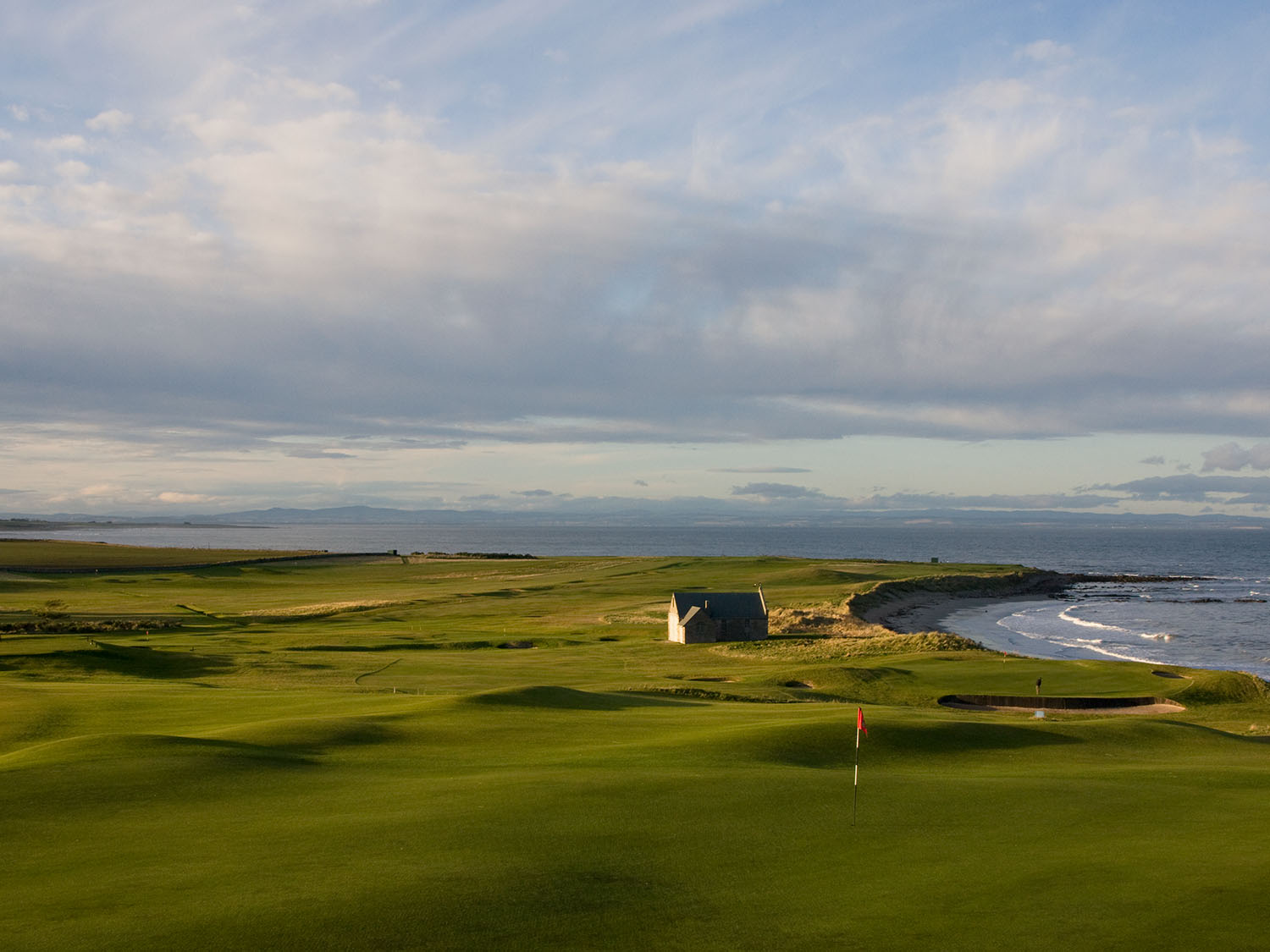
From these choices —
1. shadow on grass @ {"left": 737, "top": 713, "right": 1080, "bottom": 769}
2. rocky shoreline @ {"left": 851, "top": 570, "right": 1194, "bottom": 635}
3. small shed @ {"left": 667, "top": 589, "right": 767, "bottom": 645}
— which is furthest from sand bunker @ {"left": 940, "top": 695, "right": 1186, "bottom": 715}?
rocky shoreline @ {"left": 851, "top": 570, "right": 1194, "bottom": 635}

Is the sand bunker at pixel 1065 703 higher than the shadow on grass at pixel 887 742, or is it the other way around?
the shadow on grass at pixel 887 742

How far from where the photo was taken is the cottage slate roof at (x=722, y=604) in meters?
69.5

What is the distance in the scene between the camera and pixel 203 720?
25.1 metres

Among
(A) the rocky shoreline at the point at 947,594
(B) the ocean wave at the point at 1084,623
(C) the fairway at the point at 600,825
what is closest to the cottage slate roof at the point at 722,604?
→ (A) the rocky shoreline at the point at 947,594

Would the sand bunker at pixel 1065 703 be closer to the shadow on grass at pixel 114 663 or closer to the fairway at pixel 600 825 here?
the fairway at pixel 600 825

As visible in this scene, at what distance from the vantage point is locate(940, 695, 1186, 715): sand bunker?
1540 inches

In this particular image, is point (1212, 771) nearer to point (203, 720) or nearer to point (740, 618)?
point (203, 720)

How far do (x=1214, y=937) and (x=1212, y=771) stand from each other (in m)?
10.8

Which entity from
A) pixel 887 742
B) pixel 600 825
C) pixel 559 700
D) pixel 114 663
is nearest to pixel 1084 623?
pixel 559 700

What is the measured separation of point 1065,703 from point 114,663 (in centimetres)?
4079

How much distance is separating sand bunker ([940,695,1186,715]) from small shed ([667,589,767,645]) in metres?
28.3

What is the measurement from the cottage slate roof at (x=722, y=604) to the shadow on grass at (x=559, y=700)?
3612 cm

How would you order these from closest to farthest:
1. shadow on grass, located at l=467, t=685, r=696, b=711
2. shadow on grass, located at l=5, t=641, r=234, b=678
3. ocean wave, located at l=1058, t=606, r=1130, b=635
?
shadow on grass, located at l=467, t=685, r=696, b=711 < shadow on grass, located at l=5, t=641, r=234, b=678 < ocean wave, located at l=1058, t=606, r=1130, b=635

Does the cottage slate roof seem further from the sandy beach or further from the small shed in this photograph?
the sandy beach
